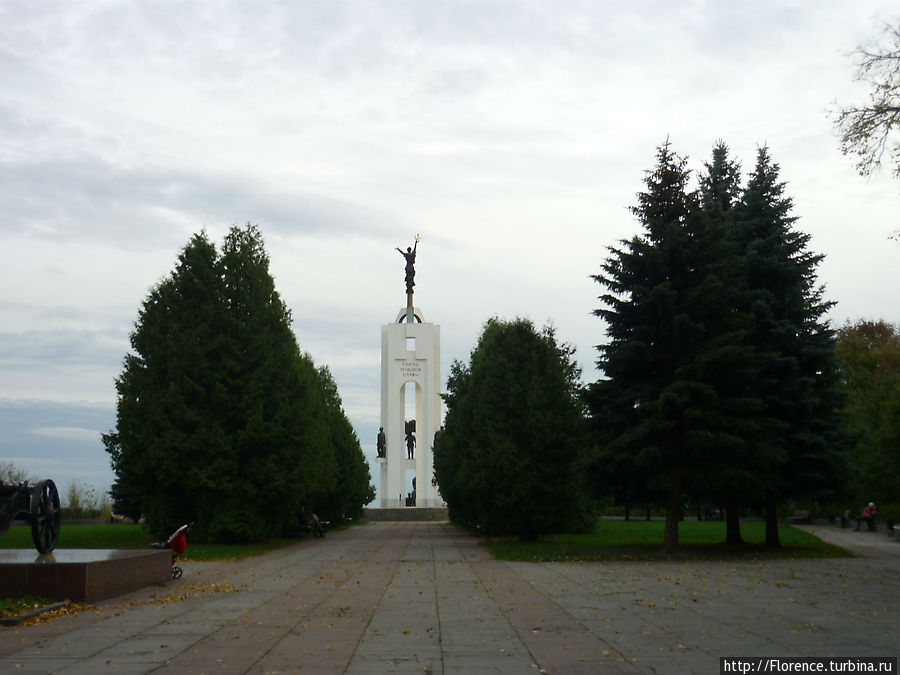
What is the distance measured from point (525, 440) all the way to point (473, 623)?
60.5 feet

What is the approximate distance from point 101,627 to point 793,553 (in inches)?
692

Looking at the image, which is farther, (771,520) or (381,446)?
(381,446)

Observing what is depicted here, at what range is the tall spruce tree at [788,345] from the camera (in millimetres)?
23531

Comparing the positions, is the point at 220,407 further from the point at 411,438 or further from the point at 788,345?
the point at 411,438

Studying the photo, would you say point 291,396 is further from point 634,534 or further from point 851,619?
point 851,619

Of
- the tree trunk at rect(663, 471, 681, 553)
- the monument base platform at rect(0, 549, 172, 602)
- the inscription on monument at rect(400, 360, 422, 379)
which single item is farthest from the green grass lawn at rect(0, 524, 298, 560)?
the inscription on monument at rect(400, 360, 422, 379)

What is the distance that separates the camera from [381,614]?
11.3m

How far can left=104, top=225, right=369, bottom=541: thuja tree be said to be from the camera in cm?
2820

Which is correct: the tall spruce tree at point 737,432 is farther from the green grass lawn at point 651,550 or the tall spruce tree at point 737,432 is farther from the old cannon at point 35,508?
the old cannon at point 35,508

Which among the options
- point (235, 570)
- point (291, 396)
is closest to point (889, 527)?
point (291, 396)

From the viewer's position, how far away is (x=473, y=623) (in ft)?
34.0

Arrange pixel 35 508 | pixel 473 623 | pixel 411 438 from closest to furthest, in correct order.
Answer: pixel 473 623
pixel 35 508
pixel 411 438

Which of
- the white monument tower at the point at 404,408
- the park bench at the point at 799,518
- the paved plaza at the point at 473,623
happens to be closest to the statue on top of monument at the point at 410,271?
the white monument tower at the point at 404,408

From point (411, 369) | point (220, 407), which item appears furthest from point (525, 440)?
point (411, 369)
